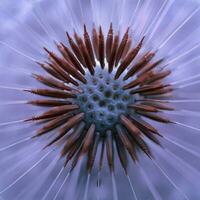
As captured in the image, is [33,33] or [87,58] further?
[33,33]

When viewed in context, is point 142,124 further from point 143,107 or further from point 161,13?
point 161,13

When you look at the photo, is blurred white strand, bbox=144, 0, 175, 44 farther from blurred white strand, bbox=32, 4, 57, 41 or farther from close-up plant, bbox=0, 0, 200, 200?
blurred white strand, bbox=32, 4, 57, 41

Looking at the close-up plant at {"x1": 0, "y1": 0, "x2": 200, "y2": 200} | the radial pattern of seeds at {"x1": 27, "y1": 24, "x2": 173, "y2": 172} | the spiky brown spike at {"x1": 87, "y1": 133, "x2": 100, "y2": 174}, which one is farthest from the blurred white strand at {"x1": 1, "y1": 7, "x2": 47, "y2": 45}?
the spiky brown spike at {"x1": 87, "y1": 133, "x2": 100, "y2": 174}

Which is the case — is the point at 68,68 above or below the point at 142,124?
above

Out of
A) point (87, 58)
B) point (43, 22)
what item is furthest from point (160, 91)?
point (43, 22)

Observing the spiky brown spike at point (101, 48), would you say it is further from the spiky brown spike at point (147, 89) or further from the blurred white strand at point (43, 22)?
the blurred white strand at point (43, 22)

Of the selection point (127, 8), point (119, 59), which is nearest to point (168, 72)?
point (119, 59)

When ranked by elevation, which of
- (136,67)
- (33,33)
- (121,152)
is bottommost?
(121,152)

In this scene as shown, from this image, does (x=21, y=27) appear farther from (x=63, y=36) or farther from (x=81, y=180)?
(x=81, y=180)
